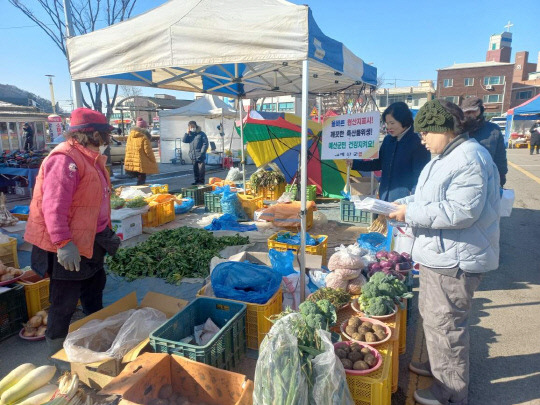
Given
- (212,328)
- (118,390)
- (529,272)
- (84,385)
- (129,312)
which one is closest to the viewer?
(118,390)

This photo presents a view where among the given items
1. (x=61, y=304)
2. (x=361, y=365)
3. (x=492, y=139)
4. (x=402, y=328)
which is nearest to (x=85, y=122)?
(x=61, y=304)

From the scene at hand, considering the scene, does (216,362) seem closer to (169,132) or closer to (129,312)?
(129,312)

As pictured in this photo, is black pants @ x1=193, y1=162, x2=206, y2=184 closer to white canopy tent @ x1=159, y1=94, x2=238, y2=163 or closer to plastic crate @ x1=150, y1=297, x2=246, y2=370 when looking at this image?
white canopy tent @ x1=159, y1=94, x2=238, y2=163

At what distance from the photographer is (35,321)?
3.45 meters

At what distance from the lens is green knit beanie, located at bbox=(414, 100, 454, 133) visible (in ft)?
7.27

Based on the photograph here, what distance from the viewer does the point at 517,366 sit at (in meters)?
2.94

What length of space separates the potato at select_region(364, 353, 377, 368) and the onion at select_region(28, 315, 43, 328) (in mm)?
3101

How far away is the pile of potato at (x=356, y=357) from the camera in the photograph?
2164mm

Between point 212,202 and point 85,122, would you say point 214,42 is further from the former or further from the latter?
point 212,202

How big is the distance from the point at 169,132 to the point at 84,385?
17.1m

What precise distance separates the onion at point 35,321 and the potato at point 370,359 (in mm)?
3101

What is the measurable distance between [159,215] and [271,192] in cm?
264

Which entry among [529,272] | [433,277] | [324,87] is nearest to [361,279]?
[433,277]

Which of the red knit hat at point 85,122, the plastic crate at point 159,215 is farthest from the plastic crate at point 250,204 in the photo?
the red knit hat at point 85,122
